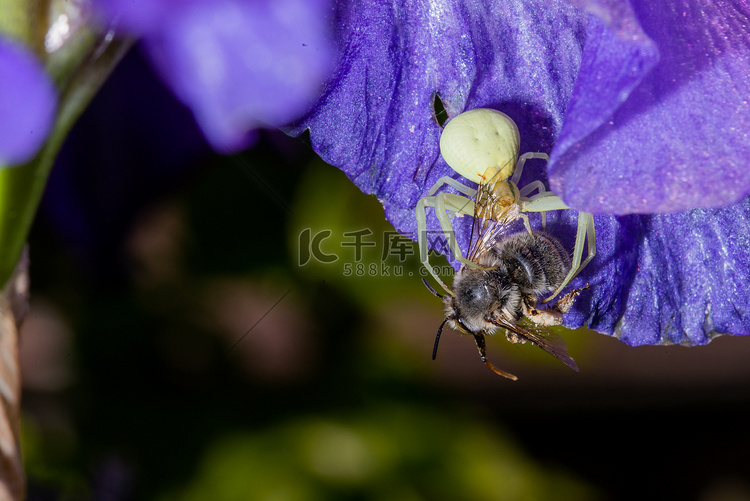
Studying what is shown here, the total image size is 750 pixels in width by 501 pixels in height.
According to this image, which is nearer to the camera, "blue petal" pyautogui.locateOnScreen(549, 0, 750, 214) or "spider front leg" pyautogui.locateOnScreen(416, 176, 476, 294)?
"blue petal" pyautogui.locateOnScreen(549, 0, 750, 214)

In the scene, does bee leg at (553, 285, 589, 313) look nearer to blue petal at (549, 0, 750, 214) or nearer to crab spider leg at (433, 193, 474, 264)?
crab spider leg at (433, 193, 474, 264)

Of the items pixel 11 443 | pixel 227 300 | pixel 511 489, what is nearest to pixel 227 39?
pixel 11 443

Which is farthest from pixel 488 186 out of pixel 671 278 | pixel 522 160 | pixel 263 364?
pixel 263 364

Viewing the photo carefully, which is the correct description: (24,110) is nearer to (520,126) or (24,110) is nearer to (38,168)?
(38,168)

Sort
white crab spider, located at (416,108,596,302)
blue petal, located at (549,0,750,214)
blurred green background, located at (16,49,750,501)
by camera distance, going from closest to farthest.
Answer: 1. blue petal, located at (549,0,750,214)
2. white crab spider, located at (416,108,596,302)
3. blurred green background, located at (16,49,750,501)

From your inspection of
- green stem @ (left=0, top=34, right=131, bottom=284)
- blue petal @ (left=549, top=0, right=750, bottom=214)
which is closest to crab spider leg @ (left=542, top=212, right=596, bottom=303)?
blue petal @ (left=549, top=0, right=750, bottom=214)

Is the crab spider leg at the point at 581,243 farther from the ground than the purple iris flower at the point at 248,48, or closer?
closer

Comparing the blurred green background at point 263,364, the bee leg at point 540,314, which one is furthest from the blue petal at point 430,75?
the blurred green background at point 263,364

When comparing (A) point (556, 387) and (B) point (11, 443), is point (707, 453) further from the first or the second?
(B) point (11, 443)

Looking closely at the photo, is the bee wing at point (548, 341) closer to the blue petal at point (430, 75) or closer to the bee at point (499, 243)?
the bee at point (499, 243)
